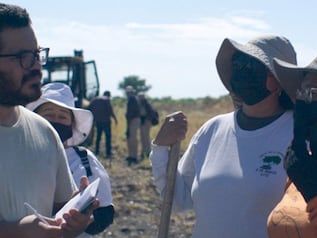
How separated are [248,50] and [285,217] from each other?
1117 mm

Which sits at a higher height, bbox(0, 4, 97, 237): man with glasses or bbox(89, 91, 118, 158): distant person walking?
bbox(0, 4, 97, 237): man with glasses

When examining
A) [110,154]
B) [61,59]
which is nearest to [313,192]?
[110,154]

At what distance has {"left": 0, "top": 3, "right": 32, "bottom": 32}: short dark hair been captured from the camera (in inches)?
167

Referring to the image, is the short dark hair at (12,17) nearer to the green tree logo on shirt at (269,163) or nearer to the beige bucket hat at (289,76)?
the beige bucket hat at (289,76)

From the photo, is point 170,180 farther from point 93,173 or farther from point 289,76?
point 289,76

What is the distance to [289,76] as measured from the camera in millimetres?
4750

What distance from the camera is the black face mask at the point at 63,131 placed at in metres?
5.63

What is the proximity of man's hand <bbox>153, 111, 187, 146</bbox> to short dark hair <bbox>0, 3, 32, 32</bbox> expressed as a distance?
1.37 meters

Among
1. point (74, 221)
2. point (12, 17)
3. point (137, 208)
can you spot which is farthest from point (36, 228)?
point (137, 208)

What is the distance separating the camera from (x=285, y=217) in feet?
14.2

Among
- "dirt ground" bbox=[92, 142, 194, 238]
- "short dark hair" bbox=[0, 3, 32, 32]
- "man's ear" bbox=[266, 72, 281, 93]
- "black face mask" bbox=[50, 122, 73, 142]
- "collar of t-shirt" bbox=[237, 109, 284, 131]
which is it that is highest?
"short dark hair" bbox=[0, 3, 32, 32]

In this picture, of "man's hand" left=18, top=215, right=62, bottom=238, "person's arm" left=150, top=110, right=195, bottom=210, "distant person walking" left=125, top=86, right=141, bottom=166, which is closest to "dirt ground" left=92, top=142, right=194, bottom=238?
"distant person walking" left=125, top=86, right=141, bottom=166

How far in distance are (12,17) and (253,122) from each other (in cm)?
140

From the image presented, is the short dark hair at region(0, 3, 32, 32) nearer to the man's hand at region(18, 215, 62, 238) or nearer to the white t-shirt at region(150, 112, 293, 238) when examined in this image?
the man's hand at region(18, 215, 62, 238)
